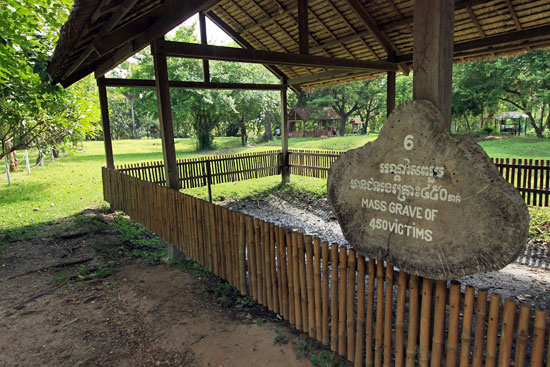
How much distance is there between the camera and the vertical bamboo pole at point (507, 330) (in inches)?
83.3

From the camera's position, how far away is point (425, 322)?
252 cm

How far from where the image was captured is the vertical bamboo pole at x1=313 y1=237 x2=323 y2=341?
3.26 m

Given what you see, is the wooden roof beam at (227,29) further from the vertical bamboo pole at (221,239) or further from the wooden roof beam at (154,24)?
the vertical bamboo pole at (221,239)

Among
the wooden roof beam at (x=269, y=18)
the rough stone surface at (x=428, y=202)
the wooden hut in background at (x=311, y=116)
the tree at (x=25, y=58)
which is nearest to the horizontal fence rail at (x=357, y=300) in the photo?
the rough stone surface at (x=428, y=202)

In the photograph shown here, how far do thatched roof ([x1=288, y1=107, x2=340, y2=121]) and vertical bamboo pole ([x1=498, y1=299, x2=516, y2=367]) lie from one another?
39.9 metres

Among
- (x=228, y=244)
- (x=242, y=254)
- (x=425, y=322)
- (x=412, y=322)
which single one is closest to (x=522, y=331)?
(x=425, y=322)

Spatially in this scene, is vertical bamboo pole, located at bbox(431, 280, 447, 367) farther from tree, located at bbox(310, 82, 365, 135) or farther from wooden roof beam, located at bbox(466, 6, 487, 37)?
tree, located at bbox(310, 82, 365, 135)

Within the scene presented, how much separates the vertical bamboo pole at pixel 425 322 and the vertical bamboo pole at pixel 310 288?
1.07 metres

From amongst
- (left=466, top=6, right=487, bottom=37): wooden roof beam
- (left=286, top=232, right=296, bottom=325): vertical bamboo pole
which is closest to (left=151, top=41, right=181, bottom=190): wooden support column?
(left=286, top=232, right=296, bottom=325): vertical bamboo pole

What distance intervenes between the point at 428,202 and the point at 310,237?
52.1 inches

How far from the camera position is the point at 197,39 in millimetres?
27281

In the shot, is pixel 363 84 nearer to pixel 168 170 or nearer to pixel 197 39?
pixel 197 39

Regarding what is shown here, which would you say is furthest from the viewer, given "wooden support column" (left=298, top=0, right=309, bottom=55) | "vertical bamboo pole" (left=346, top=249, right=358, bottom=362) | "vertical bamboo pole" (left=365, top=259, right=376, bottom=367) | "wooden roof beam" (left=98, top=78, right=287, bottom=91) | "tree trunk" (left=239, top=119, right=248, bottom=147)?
"tree trunk" (left=239, top=119, right=248, bottom=147)

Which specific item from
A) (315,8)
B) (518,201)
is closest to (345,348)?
(518,201)
